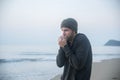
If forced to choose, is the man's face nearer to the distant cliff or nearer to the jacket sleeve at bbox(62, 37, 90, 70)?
the jacket sleeve at bbox(62, 37, 90, 70)

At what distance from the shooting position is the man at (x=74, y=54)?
4.83ft

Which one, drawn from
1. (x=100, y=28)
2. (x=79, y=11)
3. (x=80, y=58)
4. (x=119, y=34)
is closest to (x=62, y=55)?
(x=80, y=58)

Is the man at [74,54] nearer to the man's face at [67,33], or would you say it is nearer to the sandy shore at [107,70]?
the man's face at [67,33]

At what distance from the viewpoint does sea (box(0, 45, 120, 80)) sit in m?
2.52

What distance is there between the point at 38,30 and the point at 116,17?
1089 millimetres

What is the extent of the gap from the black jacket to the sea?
1068mm

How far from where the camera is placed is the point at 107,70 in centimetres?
304

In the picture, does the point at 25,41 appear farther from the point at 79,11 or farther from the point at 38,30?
the point at 79,11

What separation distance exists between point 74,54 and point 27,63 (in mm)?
1196

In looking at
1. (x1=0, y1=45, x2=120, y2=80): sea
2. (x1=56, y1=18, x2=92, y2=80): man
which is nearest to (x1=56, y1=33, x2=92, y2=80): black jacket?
(x1=56, y1=18, x2=92, y2=80): man

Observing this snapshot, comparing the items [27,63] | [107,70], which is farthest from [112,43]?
[27,63]

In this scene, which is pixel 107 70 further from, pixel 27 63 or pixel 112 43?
pixel 27 63

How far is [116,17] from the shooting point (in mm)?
3062

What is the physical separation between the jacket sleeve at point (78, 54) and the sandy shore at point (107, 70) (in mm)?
1407
